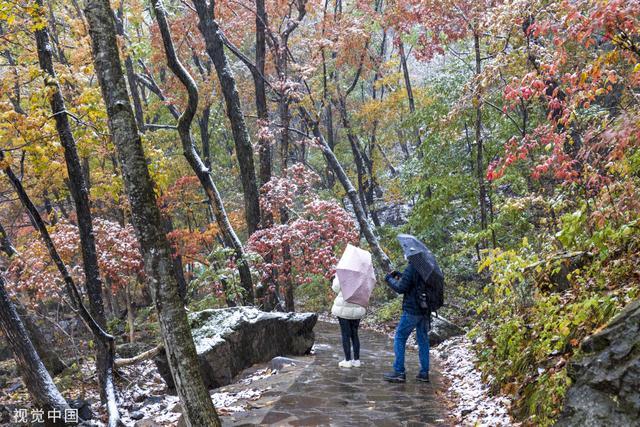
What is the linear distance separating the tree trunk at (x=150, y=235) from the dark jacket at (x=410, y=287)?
10.3 feet

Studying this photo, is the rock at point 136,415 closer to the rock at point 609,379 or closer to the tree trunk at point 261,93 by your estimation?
the rock at point 609,379

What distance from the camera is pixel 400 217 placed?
99.2 feet

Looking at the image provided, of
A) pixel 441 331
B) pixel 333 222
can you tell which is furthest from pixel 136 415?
pixel 441 331

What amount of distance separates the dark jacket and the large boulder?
3.40m

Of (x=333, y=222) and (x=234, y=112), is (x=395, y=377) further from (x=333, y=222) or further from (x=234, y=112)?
(x=234, y=112)

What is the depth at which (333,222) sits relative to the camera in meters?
12.5

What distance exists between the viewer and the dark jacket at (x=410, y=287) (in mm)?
7313

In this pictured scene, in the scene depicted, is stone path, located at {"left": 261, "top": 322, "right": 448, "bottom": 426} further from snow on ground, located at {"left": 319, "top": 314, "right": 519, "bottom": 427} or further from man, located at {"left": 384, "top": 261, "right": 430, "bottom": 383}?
man, located at {"left": 384, "top": 261, "right": 430, "bottom": 383}

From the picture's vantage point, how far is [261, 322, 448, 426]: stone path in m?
5.88

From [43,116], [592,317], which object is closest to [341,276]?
[592,317]

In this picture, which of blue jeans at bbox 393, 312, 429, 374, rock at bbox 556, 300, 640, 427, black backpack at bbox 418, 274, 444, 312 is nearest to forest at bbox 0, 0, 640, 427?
rock at bbox 556, 300, 640, 427

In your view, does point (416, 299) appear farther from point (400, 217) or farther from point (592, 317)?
point (400, 217)

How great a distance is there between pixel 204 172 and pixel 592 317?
28.5ft

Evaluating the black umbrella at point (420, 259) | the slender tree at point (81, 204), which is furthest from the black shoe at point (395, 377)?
the slender tree at point (81, 204)
